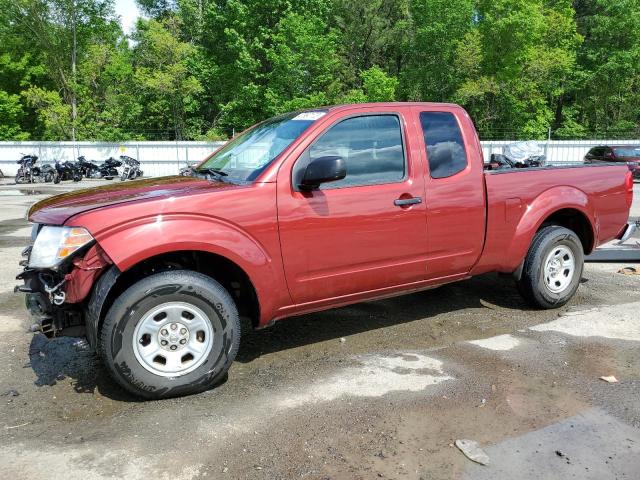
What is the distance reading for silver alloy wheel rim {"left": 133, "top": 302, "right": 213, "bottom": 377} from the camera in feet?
11.7

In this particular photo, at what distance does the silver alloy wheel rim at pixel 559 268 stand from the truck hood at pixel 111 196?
3.23 meters

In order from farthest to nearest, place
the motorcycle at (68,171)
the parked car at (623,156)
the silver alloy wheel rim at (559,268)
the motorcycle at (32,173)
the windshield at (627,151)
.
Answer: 1. the motorcycle at (68,171)
2. the motorcycle at (32,173)
3. the windshield at (627,151)
4. the parked car at (623,156)
5. the silver alloy wheel rim at (559,268)

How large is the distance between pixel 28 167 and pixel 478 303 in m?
23.2

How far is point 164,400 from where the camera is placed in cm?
368

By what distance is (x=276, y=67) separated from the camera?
33.7 m

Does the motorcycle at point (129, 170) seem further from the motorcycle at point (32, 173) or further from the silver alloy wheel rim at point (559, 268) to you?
the silver alloy wheel rim at point (559, 268)

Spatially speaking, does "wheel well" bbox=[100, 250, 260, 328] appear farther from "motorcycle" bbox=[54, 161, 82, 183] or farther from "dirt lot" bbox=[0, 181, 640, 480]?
"motorcycle" bbox=[54, 161, 82, 183]

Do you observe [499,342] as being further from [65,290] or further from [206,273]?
[65,290]

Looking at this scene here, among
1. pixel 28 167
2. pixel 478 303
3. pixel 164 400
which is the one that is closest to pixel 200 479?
pixel 164 400

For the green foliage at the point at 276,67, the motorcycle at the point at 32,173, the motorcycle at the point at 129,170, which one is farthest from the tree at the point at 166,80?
the motorcycle at the point at 32,173

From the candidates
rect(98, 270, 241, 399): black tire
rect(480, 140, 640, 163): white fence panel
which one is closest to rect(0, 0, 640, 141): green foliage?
rect(480, 140, 640, 163): white fence panel

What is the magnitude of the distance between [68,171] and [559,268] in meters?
Answer: 23.8

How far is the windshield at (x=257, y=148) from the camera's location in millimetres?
4098

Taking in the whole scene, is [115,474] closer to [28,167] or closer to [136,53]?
[28,167]
